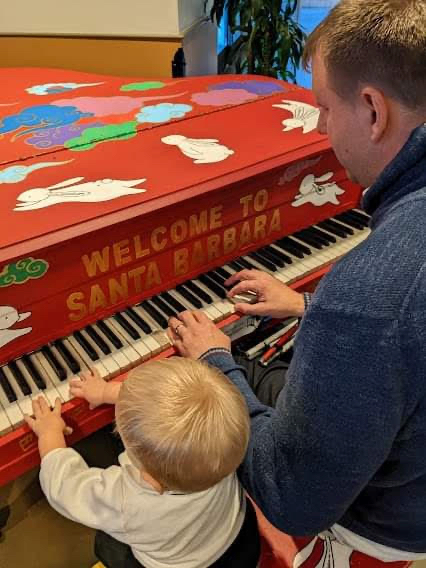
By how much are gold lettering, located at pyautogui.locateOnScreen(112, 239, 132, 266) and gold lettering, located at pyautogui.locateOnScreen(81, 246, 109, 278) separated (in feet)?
0.07

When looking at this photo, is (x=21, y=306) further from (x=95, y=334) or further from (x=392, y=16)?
(x=392, y=16)

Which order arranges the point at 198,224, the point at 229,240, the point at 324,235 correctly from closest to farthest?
the point at 198,224 < the point at 229,240 < the point at 324,235

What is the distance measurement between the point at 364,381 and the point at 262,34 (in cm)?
307

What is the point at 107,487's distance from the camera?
0.99m

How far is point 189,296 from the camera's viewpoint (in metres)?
1.37

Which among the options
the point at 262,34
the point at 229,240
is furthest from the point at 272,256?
the point at 262,34

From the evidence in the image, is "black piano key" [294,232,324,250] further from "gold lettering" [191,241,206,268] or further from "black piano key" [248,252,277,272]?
"gold lettering" [191,241,206,268]

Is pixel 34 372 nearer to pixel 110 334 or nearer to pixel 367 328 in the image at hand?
pixel 110 334

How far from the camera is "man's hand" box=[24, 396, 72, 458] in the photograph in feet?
3.38

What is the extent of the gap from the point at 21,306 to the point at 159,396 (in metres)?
0.42

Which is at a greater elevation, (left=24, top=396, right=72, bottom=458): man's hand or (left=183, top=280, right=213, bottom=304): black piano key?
(left=183, top=280, right=213, bottom=304): black piano key

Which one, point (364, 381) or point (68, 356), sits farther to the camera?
point (68, 356)

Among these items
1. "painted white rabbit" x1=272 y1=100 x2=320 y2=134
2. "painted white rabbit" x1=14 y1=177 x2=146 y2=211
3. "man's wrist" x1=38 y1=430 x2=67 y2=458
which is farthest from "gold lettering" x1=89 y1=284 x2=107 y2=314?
"painted white rabbit" x1=272 y1=100 x2=320 y2=134

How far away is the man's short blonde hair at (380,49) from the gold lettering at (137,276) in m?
0.68
